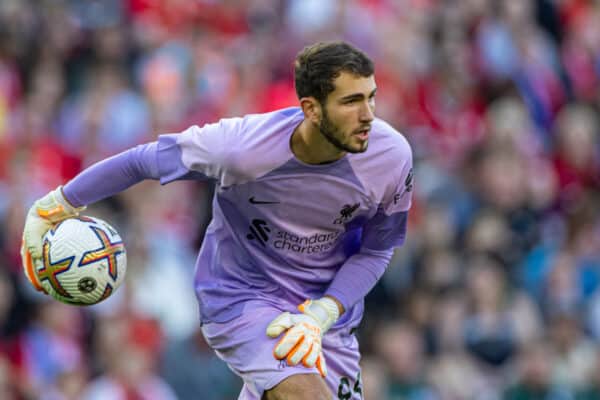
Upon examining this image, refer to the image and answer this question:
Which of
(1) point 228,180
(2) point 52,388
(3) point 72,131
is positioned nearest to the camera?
(1) point 228,180

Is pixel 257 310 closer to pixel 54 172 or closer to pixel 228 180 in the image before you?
pixel 228 180

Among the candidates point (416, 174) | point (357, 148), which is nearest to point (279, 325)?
point (357, 148)

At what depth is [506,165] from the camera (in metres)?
11.9

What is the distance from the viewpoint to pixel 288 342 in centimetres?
630

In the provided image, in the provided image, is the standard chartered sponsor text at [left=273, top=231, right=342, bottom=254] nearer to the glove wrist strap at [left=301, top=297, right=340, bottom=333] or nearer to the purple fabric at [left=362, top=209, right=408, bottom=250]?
the purple fabric at [left=362, top=209, right=408, bottom=250]

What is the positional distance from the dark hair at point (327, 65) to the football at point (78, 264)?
49.2 inches

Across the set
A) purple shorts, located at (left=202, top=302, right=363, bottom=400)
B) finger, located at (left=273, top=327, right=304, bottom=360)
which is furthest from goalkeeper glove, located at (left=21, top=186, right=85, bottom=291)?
finger, located at (left=273, top=327, right=304, bottom=360)

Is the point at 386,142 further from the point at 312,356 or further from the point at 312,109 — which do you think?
the point at 312,356

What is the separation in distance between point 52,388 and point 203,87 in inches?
131

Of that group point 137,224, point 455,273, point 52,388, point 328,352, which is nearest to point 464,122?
point 455,273

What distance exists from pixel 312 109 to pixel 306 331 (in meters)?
0.99

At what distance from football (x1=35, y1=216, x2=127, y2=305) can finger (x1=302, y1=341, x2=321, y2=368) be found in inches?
42.1

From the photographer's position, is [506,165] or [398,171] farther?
[506,165]

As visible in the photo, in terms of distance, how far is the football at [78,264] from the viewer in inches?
262
